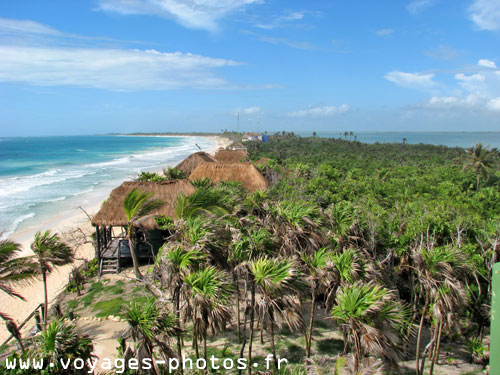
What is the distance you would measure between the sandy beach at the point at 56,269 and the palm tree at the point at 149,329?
3032 millimetres

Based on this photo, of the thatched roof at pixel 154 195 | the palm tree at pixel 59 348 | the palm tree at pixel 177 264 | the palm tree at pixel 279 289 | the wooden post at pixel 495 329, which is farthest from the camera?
the thatched roof at pixel 154 195

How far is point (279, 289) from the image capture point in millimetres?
6809

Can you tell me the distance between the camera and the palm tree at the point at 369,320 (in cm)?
594

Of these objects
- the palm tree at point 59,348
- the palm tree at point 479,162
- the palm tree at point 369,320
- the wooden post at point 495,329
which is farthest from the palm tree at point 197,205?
the palm tree at point 479,162

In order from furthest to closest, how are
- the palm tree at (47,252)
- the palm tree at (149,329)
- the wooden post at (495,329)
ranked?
the palm tree at (47,252), the palm tree at (149,329), the wooden post at (495,329)

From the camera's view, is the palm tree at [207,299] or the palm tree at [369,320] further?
the palm tree at [207,299]

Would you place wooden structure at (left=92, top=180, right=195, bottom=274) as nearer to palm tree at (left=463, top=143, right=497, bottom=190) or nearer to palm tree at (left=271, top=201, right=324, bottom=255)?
palm tree at (left=271, top=201, right=324, bottom=255)

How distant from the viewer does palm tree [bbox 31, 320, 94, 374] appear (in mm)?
5574

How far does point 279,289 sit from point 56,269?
1025 centimetres

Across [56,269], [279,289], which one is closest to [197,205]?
[279,289]

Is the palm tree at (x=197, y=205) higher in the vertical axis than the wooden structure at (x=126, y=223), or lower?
higher

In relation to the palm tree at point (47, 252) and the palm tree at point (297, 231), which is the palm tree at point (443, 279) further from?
the palm tree at point (47, 252)

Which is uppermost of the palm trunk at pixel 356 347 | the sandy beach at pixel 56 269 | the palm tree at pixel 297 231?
the palm tree at pixel 297 231

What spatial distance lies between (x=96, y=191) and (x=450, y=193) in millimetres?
31619
